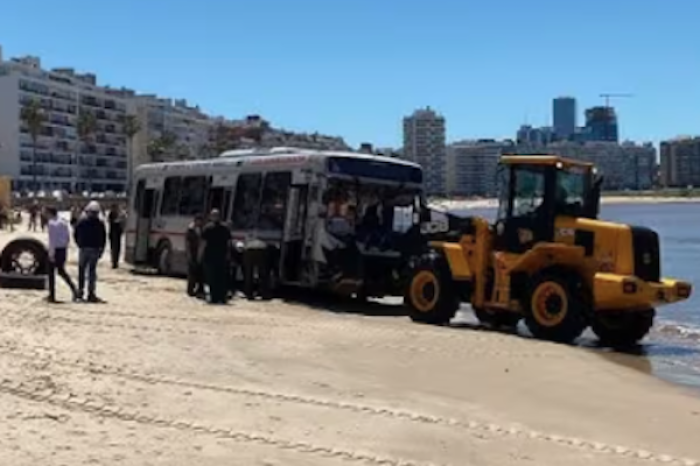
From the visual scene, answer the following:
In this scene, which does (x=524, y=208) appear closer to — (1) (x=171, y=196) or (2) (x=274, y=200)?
(2) (x=274, y=200)

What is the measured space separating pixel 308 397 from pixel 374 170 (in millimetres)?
10626

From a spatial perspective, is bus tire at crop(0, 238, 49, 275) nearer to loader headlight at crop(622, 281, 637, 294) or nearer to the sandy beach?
the sandy beach

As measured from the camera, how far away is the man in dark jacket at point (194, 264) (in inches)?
787

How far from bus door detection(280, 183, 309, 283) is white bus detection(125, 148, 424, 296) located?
18 mm

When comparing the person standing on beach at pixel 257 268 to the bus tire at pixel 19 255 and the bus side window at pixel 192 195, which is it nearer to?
the bus side window at pixel 192 195

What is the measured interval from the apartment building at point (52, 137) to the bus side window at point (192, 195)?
14937cm

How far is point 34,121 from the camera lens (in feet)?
541

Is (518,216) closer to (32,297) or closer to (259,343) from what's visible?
(259,343)

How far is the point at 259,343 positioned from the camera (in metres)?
13.2

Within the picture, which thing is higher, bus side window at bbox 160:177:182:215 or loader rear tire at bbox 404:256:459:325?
bus side window at bbox 160:177:182:215

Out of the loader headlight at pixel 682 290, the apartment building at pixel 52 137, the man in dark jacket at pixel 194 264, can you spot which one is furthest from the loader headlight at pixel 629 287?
the apartment building at pixel 52 137

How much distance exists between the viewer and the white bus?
19125 millimetres

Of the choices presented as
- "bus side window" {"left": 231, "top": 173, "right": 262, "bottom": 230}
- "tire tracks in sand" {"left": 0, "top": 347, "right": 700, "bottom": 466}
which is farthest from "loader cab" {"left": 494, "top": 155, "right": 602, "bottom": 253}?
"tire tracks in sand" {"left": 0, "top": 347, "right": 700, "bottom": 466}

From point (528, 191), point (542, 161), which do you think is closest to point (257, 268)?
point (528, 191)
